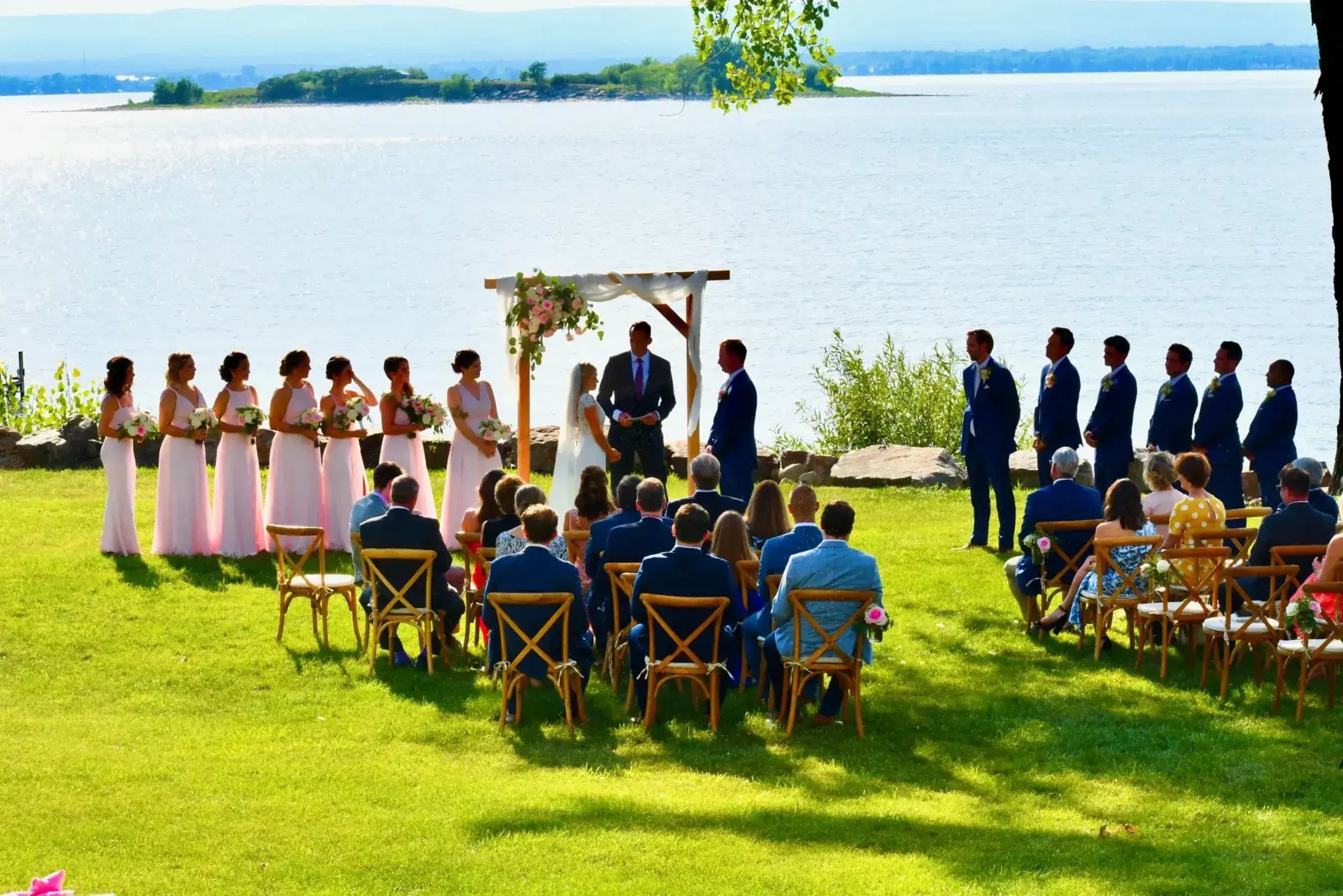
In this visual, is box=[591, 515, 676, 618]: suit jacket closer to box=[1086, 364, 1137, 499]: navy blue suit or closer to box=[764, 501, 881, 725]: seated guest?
box=[764, 501, 881, 725]: seated guest

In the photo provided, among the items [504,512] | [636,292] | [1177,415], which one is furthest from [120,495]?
[1177,415]

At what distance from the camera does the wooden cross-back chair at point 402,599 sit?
11.1 metres

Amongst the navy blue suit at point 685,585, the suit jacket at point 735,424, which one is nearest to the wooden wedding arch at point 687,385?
the suit jacket at point 735,424

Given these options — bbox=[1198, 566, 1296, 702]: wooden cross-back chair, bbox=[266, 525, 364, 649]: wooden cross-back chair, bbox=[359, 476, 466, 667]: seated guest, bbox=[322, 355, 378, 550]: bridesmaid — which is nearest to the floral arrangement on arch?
bbox=[322, 355, 378, 550]: bridesmaid

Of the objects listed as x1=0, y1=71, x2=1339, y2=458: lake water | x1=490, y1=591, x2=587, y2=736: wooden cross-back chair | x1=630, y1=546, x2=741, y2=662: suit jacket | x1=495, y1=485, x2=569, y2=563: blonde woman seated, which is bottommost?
x1=490, y1=591, x2=587, y2=736: wooden cross-back chair

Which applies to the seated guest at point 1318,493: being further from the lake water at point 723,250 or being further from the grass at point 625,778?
the lake water at point 723,250

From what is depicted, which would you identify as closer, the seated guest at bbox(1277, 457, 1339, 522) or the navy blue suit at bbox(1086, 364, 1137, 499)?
the seated guest at bbox(1277, 457, 1339, 522)

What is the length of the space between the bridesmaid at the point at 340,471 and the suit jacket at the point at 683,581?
19.2 ft

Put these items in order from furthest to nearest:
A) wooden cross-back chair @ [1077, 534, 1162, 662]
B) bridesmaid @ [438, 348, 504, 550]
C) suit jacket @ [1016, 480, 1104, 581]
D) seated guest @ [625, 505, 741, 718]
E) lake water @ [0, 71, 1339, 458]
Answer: lake water @ [0, 71, 1339, 458] < bridesmaid @ [438, 348, 504, 550] < suit jacket @ [1016, 480, 1104, 581] < wooden cross-back chair @ [1077, 534, 1162, 662] < seated guest @ [625, 505, 741, 718]

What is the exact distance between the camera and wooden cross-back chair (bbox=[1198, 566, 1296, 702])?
10484 mm

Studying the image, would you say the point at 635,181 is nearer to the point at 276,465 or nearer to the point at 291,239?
the point at 291,239

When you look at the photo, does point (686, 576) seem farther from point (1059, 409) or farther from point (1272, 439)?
point (1272, 439)

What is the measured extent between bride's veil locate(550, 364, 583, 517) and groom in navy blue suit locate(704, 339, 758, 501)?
114 cm

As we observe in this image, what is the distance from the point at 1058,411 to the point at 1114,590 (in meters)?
3.74
